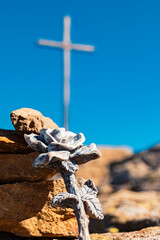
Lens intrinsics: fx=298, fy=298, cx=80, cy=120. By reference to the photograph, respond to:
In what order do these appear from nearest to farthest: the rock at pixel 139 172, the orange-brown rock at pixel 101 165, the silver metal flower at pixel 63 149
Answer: the silver metal flower at pixel 63 149
the rock at pixel 139 172
the orange-brown rock at pixel 101 165

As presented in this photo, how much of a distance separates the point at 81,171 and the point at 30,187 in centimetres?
1461

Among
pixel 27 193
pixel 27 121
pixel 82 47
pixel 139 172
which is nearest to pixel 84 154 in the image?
pixel 27 121

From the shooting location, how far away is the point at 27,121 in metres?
3.56

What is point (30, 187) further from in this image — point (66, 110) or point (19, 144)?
point (66, 110)

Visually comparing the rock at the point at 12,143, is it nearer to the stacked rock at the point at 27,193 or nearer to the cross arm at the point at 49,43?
the stacked rock at the point at 27,193

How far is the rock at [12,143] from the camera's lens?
3702 millimetres

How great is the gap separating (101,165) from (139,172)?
12.7 feet

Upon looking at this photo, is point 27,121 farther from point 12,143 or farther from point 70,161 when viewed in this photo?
point 70,161

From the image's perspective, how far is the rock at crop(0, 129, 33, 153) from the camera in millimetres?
3702

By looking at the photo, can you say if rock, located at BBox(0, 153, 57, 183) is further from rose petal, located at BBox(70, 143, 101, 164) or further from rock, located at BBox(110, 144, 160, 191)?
rock, located at BBox(110, 144, 160, 191)

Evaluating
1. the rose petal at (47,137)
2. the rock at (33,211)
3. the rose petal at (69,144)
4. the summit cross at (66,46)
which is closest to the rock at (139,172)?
the summit cross at (66,46)

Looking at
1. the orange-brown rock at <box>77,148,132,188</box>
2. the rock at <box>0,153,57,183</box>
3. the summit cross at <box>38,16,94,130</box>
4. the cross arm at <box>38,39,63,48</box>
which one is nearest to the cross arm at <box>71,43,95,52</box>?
the summit cross at <box>38,16,94,130</box>

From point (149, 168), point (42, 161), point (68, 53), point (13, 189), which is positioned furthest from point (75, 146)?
point (149, 168)

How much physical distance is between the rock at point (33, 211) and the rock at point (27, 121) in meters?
0.69
